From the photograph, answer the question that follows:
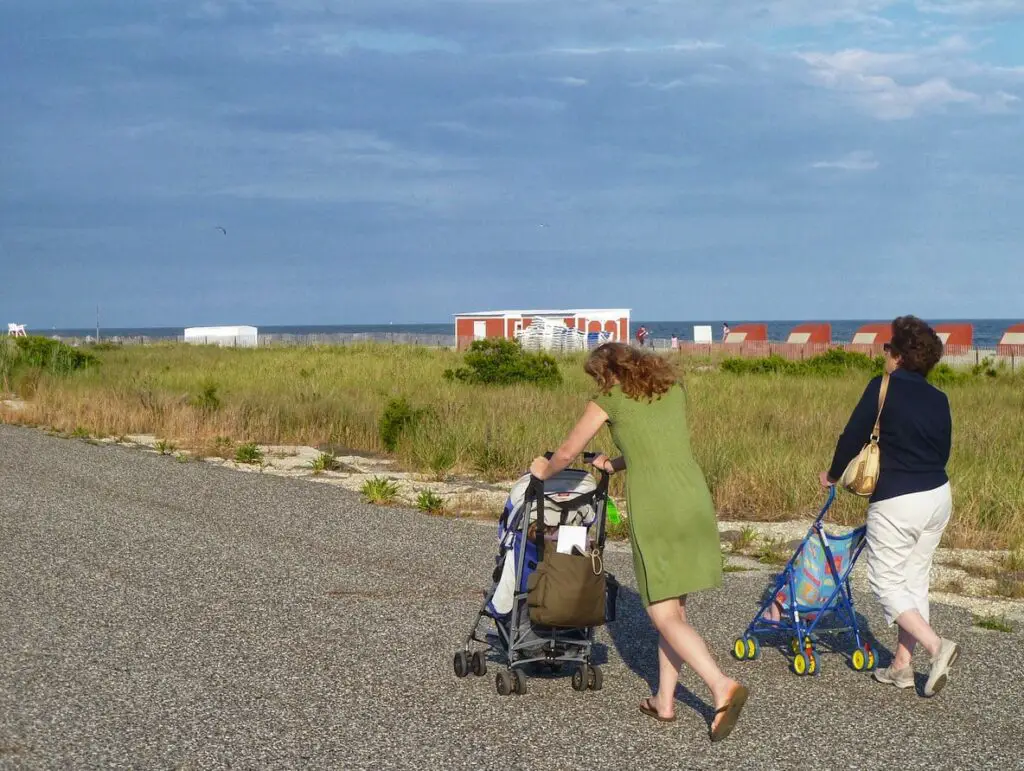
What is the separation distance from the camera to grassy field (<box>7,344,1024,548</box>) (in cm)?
1212

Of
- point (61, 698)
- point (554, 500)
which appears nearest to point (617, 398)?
point (554, 500)

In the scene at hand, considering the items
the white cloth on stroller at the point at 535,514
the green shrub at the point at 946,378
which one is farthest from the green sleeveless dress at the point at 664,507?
the green shrub at the point at 946,378

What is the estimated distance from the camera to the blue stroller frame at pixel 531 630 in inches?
221

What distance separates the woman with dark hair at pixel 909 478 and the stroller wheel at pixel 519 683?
67.4 inches

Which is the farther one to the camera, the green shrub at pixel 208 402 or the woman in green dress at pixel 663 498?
the green shrub at pixel 208 402

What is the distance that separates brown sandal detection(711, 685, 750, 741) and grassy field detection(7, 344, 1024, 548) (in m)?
6.03

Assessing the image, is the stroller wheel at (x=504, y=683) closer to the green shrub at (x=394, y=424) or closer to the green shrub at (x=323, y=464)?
the green shrub at (x=323, y=464)

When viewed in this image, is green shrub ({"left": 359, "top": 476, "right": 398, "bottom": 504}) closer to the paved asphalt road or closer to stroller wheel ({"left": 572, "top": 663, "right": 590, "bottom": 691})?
the paved asphalt road

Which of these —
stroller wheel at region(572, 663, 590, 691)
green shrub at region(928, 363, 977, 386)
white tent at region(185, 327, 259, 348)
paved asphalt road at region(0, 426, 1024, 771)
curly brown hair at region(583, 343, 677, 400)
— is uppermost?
white tent at region(185, 327, 259, 348)

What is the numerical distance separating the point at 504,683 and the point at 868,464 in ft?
6.47

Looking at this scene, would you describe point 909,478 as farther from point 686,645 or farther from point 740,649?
point 686,645

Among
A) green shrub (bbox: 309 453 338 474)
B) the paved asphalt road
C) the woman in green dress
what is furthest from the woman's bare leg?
green shrub (bbox: 309 453 338 474)

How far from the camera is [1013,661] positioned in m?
6.47

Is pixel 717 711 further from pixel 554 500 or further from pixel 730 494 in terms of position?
pixel 730 494
